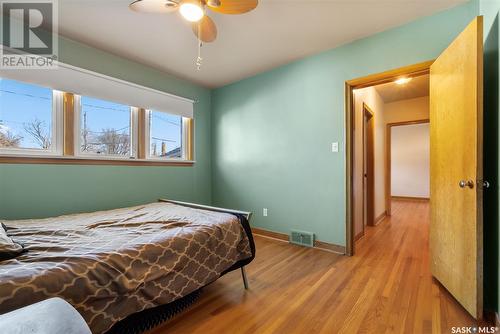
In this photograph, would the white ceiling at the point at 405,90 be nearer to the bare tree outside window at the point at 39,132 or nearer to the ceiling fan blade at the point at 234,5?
the ceiling fan blade at the point at 234,5

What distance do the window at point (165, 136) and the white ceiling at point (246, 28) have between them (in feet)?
2.45

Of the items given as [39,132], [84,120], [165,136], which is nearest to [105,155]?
[84,120]

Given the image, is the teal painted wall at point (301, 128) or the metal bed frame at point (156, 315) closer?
the metal bed frame at point (156, 315)

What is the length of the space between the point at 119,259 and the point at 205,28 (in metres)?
1.75

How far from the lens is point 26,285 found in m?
0.91

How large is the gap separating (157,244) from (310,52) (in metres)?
2.64

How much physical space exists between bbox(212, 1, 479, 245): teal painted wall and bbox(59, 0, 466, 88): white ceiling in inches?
6.2

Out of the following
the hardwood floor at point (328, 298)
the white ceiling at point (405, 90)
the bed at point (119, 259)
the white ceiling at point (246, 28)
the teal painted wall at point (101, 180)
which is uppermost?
the white ceiling at point (405, 90)

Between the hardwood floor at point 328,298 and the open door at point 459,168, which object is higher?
the open door at point 459,168

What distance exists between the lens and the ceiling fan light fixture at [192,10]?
4.81 ft

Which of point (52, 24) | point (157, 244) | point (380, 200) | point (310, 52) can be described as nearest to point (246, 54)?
point (310, 52)

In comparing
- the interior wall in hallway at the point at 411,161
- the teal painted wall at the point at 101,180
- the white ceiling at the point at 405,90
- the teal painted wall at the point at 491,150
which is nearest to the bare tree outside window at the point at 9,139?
the teal painted wall at the point at 101,180

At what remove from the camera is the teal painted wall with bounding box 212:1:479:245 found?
221 centimetres

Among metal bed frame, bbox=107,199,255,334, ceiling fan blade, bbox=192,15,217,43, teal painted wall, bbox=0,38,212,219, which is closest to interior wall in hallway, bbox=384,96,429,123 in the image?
teal painted wall, bbox=0,38,212,219
